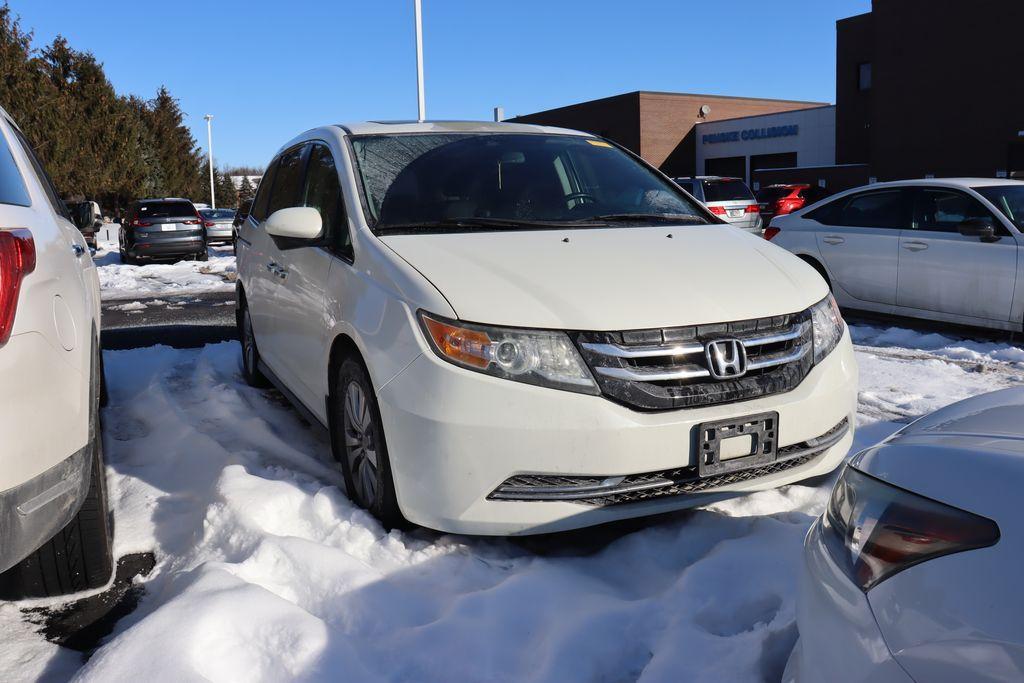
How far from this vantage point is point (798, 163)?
46.0 metres

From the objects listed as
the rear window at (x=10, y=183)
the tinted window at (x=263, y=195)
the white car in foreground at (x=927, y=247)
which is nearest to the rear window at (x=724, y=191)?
the white car in foreground at (x=927, y=247)

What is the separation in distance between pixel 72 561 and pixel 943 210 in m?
7.51

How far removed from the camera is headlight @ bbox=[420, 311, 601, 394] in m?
3.01

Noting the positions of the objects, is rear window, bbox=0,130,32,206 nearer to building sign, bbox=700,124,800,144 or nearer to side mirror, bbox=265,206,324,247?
side mirror, bbox=265,206,324,247

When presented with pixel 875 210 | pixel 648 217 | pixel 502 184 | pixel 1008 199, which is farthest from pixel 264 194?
pixel 1008 199

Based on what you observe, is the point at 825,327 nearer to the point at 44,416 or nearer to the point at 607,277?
the point at 607,277

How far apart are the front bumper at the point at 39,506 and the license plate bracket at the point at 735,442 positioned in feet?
6.25

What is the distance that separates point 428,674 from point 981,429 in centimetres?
161

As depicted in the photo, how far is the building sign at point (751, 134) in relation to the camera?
46056mm

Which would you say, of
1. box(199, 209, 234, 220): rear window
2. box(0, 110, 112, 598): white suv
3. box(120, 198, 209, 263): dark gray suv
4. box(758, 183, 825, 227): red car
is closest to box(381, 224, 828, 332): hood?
box(0, 110, 112, 598): white suv

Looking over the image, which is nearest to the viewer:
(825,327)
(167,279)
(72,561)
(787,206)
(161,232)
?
(72,561)

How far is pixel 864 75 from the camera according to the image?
1602 inches

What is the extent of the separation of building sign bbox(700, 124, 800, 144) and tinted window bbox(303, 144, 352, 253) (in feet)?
146

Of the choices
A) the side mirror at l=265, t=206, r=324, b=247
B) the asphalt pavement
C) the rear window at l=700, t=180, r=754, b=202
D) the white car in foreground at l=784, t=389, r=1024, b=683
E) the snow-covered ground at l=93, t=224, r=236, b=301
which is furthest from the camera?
the rear window at l=700, t=180, r=754, b=202
